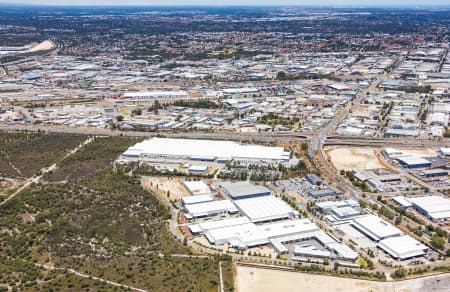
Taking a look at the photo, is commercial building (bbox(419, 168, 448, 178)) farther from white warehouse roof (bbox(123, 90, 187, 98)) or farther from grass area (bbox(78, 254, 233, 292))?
white warehouse roof (bbox(123, 90, 187, 98))

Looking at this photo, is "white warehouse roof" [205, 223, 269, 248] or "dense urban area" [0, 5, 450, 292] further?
"white warehouse roof" [205, 223, 269, 248]

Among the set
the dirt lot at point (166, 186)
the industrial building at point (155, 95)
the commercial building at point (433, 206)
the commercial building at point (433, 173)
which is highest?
the commercial building at point (433, 206)

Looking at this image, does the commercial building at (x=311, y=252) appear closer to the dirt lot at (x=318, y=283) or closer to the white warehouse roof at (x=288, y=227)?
the white warehouse roof at (x=288, y=227)

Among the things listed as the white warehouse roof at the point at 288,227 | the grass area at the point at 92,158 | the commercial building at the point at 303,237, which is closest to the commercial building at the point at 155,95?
the grass area at the point at 92,158

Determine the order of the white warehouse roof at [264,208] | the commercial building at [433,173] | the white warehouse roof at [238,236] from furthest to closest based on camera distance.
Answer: the commercial building at [433,173] → the white warehouse roof at [264,208] → the white warehouse roof at [238,236]

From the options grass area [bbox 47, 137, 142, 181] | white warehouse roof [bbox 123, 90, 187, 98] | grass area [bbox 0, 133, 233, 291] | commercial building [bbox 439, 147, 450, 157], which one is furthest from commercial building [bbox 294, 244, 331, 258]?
white warehouse roof [bbox 123, 90, 187, 98]

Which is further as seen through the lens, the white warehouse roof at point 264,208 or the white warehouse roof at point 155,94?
the white warehouse roof at point 155,94
